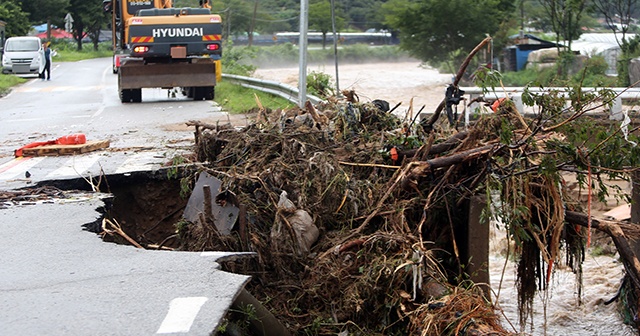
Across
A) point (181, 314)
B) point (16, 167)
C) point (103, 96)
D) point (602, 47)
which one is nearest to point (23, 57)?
point (103, 96)

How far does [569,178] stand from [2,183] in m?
8.25

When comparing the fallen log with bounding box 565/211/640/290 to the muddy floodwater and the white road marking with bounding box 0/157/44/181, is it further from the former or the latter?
the white road marking with bounding box 0/157/44/181

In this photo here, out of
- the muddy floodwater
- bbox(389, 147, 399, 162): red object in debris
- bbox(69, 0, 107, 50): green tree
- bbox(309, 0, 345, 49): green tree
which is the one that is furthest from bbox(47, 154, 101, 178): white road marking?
bbox(309, 0, 345, 49): green tree

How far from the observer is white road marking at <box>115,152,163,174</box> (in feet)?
29.9

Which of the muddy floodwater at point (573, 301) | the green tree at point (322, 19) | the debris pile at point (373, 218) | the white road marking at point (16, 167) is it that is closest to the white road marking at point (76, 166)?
the white road marking at point (16, 167)

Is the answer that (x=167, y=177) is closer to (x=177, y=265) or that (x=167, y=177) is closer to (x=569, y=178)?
(x=177, y=265)

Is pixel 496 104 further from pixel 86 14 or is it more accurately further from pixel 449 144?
pixel 86 14

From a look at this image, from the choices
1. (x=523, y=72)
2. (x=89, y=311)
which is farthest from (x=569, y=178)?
(x=523, y=72)

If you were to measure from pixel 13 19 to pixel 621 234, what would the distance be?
2360 inches

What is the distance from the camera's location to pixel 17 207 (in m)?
7.43

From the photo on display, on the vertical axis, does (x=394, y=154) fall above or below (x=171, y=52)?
below

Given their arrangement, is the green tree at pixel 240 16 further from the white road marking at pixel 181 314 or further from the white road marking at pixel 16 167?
the white road marking at pixel 181 314

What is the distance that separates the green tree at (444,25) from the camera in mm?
40781

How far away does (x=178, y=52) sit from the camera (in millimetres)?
20062
